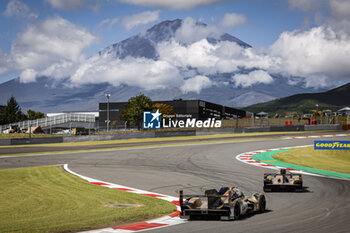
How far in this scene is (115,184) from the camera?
1655 centimetres

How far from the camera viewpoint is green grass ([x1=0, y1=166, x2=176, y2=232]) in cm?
958

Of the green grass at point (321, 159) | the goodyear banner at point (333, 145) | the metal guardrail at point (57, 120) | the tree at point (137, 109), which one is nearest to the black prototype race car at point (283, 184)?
the green grass at point (321, 159)

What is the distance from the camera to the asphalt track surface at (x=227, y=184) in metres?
9.27

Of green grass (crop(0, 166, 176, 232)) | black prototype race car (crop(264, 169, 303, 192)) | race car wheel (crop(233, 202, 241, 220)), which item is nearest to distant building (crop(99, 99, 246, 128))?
green grass (crop(0, 166, 176, 232))

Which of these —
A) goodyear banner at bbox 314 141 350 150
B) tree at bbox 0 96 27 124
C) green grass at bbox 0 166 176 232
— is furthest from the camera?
tree at bbox 0 96 27 124

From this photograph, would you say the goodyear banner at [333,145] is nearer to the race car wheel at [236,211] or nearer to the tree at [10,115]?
the race car wheel at [236,211]

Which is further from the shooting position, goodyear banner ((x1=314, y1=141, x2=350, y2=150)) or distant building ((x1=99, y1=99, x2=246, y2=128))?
distant building ((x1=99, y1=99, x2=246, y2=128))

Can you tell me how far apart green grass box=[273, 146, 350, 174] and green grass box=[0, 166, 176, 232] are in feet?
42.3

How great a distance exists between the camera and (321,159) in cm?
2688

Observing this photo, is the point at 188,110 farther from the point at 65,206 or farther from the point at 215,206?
the point at 215,206

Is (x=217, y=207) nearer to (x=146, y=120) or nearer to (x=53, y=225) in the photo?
(x=53, y=225)

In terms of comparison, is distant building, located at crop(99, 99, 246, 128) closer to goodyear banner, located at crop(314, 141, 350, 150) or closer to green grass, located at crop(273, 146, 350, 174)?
green grass, located at crop(273, 146, 350, 174)

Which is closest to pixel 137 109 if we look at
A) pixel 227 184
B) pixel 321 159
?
pixel 321 159

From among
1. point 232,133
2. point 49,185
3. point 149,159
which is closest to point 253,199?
point 49,185
